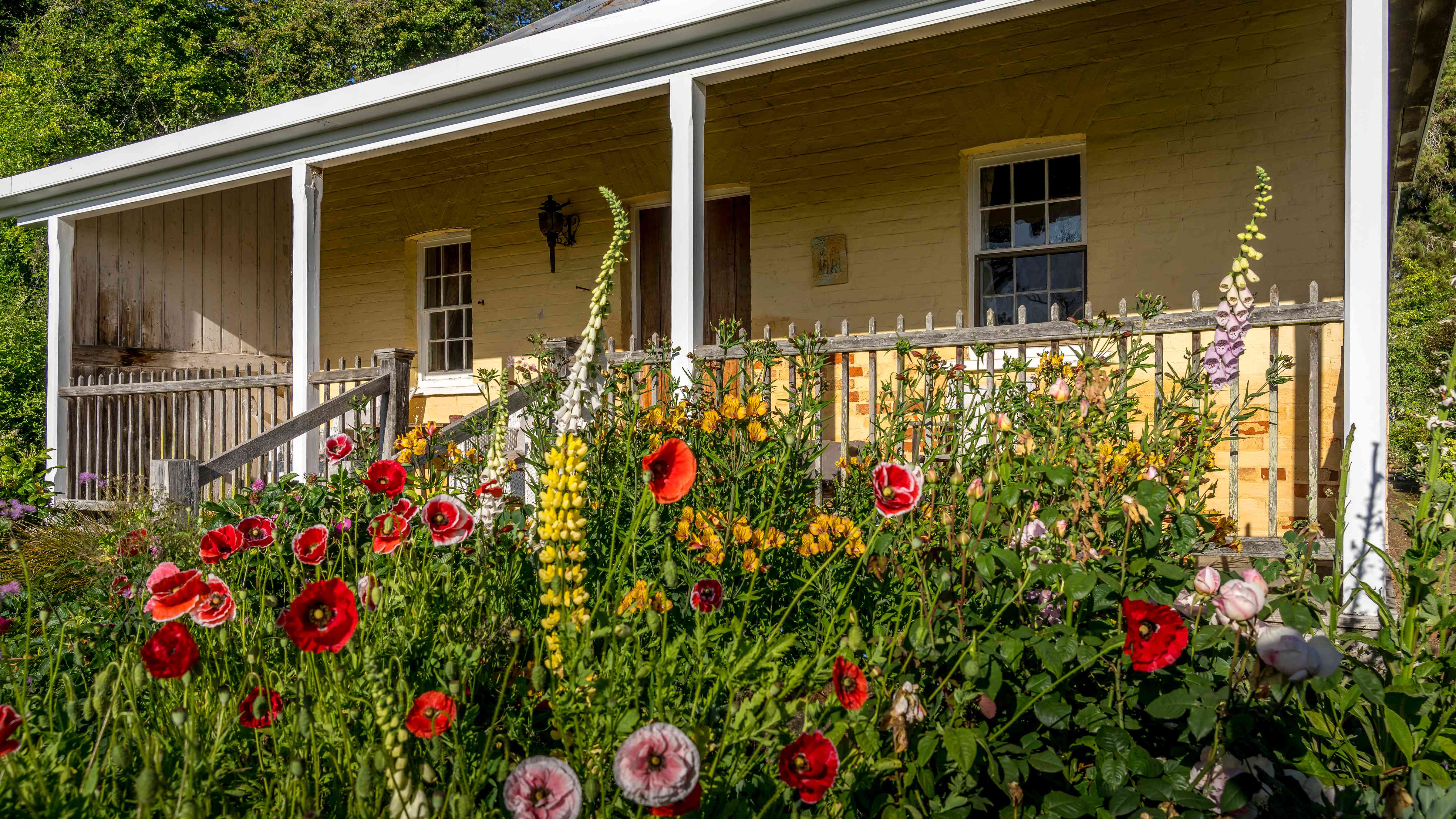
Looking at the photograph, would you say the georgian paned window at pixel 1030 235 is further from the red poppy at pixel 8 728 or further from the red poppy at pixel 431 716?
the red poppy at pixel 8 728

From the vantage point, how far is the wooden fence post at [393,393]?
5586mm

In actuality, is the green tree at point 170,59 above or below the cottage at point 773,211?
above

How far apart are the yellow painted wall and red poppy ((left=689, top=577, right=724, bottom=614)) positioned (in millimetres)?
4498

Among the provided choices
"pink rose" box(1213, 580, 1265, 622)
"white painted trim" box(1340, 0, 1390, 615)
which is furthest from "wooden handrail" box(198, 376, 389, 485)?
"white painted trim" box(1340, 0, 1390, 615)

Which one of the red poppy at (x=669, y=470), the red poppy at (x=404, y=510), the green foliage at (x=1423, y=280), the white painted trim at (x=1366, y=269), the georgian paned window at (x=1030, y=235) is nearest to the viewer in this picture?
the red poppy at (x=669, y=470)

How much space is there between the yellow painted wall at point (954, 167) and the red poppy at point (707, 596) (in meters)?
4.50

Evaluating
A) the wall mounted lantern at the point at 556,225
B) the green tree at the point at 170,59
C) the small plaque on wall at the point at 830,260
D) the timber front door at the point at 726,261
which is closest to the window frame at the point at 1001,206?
the small plaque on wall at the point at 830,260

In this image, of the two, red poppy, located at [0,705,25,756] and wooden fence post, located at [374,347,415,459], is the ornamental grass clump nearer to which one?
red poppy, located at [0,705,25,756]

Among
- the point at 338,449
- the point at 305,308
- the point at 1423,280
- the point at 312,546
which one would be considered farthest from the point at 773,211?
the point at 1423,280

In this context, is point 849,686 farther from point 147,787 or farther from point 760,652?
point 147,787

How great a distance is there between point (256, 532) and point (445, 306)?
24.1ft

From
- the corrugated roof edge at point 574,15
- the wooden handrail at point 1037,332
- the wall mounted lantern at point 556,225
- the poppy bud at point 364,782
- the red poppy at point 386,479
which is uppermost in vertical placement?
the corrugated roof edge at point 574,15

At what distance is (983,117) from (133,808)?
620cm

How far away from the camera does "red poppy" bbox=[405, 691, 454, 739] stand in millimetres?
1169
